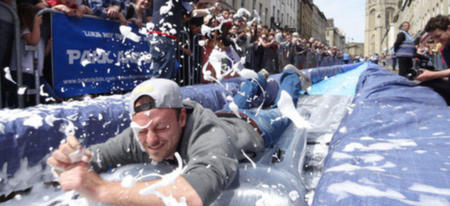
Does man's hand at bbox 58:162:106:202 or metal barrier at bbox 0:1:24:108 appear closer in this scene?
man's hand at bbox 58:162:106:202

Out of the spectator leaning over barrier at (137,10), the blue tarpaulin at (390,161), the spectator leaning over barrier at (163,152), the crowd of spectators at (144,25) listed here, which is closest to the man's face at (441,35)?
the blue tarpaulin at (390,161)

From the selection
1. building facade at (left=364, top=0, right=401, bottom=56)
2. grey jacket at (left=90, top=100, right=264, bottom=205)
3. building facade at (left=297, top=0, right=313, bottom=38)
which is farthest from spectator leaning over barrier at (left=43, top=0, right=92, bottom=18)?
building facade at (left=364, top=0, right=401, bottom=56)

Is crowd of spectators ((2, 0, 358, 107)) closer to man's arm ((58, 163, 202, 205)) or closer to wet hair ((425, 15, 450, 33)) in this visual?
man's arm ((58, 163, 202, 205))

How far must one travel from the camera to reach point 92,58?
3.56m

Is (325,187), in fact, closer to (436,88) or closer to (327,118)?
(436,88)

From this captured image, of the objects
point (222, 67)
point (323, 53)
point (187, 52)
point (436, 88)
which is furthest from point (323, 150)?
point (323, 53)

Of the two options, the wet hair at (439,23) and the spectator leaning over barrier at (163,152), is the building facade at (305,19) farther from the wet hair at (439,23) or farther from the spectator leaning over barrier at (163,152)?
the spectator leaning over barrier at (163,152)

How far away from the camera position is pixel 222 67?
6164mm

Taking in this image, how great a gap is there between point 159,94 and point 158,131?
0.17 metres

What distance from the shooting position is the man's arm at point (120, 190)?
127cm

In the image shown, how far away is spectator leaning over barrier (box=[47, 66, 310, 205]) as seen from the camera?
130cm

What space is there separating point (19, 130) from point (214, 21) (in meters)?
3.78

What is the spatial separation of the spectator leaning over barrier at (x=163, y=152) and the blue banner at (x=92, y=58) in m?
1.73

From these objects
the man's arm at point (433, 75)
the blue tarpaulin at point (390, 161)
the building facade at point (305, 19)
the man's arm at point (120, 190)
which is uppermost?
the building facade at point (305, 19)
